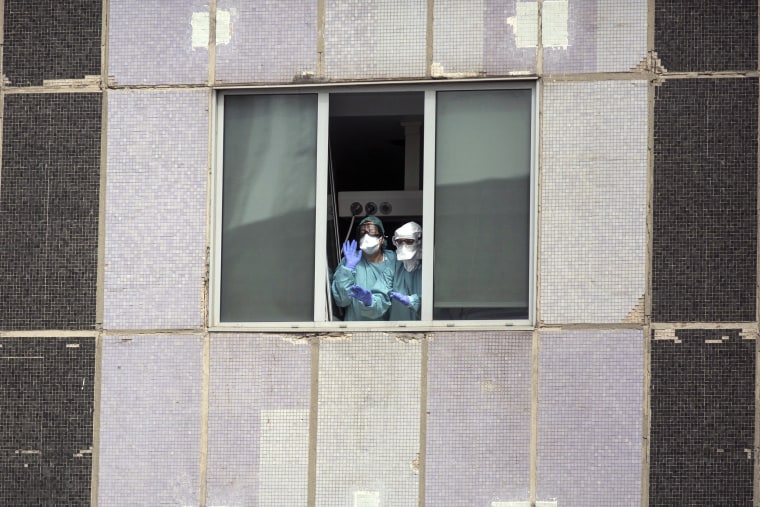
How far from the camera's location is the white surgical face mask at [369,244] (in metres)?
12.3

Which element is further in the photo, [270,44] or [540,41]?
[270,44]

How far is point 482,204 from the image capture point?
1193 cm

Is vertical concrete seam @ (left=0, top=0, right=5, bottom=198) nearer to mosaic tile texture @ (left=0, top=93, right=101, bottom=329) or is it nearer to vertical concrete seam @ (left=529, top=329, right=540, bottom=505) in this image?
mosaic tile texture @ (left=0, top=93, right=101, bottom=329)

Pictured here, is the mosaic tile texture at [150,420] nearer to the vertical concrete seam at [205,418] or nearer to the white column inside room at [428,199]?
the vertical concrete seam at [205,418]

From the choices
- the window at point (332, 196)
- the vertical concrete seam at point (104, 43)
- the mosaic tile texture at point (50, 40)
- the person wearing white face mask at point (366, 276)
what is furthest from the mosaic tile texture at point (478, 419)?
the mosaic tile texture at point (50, 40)

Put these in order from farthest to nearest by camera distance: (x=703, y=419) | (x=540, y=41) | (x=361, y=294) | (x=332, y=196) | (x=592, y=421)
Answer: (x=332, y=196), (x=361, y=294), (x=540, y=41), (x=592, y=421), (x=703, y=419)

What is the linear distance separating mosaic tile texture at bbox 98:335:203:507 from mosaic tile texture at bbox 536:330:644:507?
262cm

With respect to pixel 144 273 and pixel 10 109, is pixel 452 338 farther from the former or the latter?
pixel 10 109

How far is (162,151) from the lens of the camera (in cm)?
1210

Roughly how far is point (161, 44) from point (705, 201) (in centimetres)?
434

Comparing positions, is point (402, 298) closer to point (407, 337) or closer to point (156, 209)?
point (407, 337)

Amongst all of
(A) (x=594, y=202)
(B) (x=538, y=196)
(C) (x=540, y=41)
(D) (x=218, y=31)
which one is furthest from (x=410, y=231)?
(D) (x=218, y=31)

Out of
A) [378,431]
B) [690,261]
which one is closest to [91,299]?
[378,431]

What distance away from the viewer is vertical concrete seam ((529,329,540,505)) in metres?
11.5
